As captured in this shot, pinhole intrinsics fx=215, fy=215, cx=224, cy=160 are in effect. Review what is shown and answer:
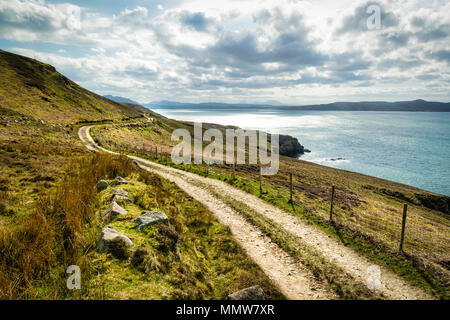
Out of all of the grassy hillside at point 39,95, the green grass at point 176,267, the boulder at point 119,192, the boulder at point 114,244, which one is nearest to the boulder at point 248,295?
the green grass at point 176,267

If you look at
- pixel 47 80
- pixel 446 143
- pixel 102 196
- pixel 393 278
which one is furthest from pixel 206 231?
pixel 446 143

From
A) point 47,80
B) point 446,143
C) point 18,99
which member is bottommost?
point 446,143

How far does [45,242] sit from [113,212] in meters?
2.15

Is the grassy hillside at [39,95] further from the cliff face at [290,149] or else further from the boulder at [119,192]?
the cliff face at [290,149]

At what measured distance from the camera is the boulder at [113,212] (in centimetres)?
753

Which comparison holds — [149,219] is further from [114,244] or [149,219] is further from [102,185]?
[102,185]

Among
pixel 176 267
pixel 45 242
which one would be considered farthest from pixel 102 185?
pixel 176 267

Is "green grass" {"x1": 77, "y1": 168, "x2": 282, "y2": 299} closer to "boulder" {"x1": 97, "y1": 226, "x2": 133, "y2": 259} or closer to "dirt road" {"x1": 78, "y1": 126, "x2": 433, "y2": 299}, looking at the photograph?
"boulder" {"x1": 97, "y1": 226, "x2": 133, "y2": 259}

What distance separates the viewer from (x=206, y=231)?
11.6 m

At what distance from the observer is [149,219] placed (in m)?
7.69

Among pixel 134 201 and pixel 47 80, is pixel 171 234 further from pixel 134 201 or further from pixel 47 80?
pixel 47 80
